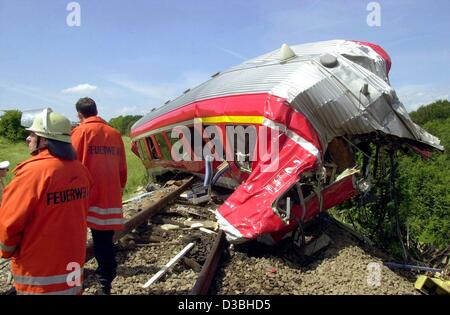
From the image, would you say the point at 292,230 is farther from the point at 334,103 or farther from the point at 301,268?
the point at 334,103

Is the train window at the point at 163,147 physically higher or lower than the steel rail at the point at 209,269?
higher

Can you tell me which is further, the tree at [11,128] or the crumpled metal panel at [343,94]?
the tree at [11,128]

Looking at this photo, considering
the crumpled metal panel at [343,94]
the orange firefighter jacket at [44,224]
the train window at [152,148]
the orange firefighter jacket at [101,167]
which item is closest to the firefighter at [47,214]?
the orange firefighter jacket at [44,224]

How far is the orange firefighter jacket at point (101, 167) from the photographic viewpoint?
3.91m

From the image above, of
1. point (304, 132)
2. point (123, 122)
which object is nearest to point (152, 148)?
point (304, 132)

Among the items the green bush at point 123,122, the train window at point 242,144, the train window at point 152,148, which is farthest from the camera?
the green bush at point 123,122

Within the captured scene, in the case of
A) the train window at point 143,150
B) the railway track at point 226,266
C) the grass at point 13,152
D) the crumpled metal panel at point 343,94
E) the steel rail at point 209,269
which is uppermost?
the crumpled metal panel at point 343,94

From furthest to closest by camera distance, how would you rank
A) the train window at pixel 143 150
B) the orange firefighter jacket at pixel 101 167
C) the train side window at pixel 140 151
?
the train side window at pixel 140 151
the train window at pixel 143 150
the orange firefighter jacket at pixel 101 167

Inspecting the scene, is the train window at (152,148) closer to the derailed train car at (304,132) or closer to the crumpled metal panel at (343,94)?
the derailed train car at (304,132)

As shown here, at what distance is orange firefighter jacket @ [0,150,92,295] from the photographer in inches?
97.6

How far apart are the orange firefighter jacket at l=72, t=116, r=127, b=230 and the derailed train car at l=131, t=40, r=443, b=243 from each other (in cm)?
199

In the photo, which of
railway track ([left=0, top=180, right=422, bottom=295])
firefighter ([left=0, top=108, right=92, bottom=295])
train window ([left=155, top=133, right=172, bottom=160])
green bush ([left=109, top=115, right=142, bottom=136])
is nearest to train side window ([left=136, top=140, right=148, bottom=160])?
train window ([left=155, top=133, right=172, bottom=160])

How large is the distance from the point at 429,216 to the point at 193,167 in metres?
9.35
